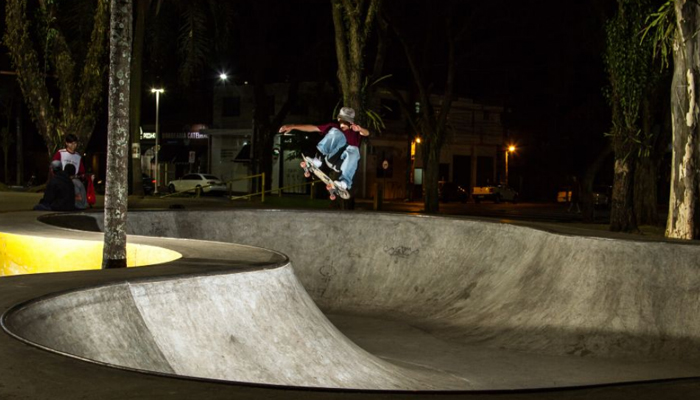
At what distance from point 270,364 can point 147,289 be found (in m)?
1.32

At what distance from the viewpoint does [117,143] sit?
9.04 metres

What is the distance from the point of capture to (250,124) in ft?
195

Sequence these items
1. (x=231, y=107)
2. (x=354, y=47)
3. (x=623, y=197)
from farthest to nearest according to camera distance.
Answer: (x=231, y=107), (x=623, y=197), (x=354, y=47)

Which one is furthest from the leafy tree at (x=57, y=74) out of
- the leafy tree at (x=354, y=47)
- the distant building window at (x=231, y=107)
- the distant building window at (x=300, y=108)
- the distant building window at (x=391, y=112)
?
the distant building window at (x=231, y=107)

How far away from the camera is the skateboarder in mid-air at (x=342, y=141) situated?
12672 millimetres

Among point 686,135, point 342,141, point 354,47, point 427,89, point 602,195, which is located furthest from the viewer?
point 602,195

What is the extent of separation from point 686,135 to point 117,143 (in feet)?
41.2

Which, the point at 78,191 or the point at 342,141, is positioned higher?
the point at 342,141

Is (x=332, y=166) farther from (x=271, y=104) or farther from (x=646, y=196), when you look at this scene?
(x=271, y=104)

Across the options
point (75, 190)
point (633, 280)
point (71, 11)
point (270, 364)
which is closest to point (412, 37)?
point (71, 11)

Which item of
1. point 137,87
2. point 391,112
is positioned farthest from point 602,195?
point 137,87

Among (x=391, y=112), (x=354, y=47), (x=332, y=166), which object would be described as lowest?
(x=332, y=166)

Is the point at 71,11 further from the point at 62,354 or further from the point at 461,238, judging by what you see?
the point at 62,354

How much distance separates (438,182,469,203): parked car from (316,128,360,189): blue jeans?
4065 centimetres
